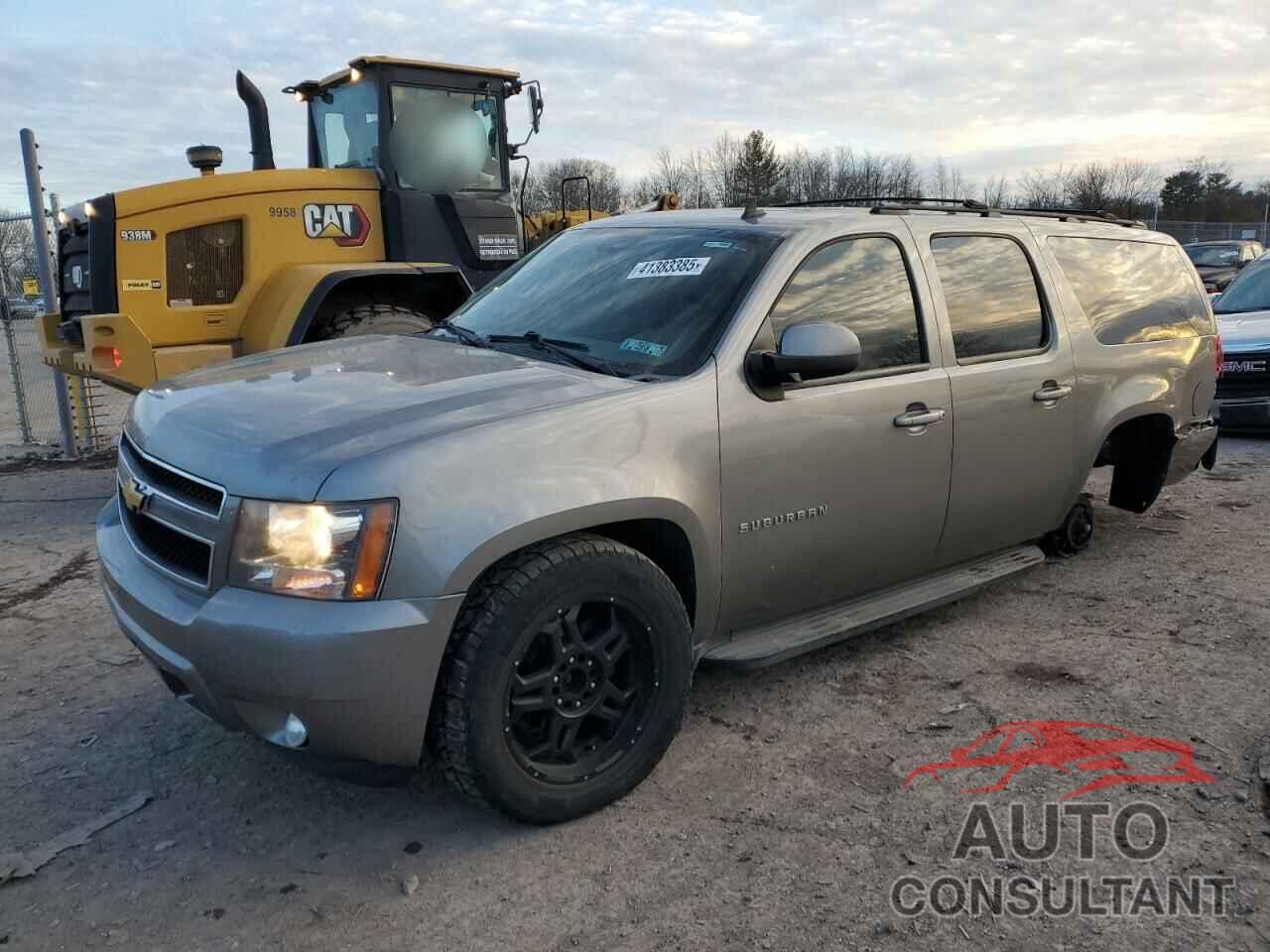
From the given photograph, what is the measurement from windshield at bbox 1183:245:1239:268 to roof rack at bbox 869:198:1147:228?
14453 mm

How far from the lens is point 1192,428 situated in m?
5.35

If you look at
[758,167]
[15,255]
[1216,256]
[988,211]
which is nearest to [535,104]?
[988,211]

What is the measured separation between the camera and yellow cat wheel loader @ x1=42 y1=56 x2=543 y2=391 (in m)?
6.78

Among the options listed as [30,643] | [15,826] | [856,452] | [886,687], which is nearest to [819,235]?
[856,452]

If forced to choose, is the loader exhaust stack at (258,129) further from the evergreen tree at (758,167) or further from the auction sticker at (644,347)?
the evergreen tree at (758,167)

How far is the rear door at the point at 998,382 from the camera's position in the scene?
406 cm

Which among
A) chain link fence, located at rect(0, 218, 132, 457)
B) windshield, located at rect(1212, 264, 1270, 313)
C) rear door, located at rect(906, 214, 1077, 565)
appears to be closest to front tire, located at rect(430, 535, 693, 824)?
rear door, located at rect(906, 214, 1077, 565)

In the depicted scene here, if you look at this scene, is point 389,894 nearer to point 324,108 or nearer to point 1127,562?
point 1127,562

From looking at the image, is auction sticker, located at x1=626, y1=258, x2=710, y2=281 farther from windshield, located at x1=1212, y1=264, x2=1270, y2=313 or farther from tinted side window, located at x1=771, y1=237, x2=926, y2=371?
windshield, located at x1=1212, y1=264, x2=1270, y2=313

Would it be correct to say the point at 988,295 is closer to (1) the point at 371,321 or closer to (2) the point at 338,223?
(1) the point at 371,321

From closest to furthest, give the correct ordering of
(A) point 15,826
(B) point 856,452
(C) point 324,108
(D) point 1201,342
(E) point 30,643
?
1. (A) point 15,826
2. (B) point 856,452
3. (E) point 30,643
4. (D) point 1201,342
5. (C) point 324,108

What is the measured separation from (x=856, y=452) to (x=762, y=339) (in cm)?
57

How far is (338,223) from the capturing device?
7.43m

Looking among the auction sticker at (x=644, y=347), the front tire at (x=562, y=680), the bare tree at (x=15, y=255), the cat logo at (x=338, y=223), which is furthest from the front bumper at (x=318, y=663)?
the bare tree at (x=15, y=255)
